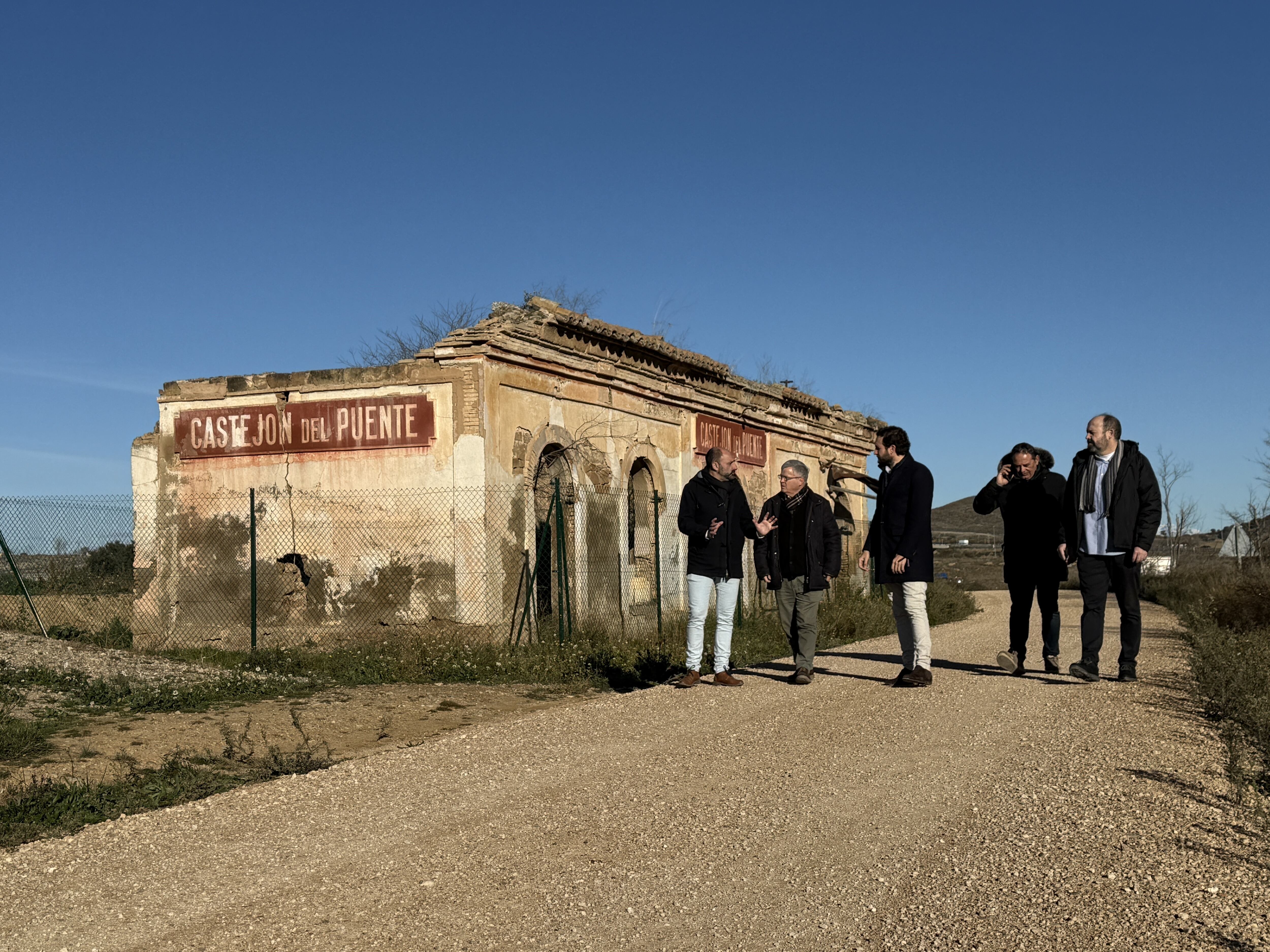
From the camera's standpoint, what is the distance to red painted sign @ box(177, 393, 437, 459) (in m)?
14.1

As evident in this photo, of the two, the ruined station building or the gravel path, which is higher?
the ruined station building

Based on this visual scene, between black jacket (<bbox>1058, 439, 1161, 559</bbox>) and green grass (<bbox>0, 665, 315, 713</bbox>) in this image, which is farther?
green grass (<bbox>0, 665, 315, 713</bbox>)

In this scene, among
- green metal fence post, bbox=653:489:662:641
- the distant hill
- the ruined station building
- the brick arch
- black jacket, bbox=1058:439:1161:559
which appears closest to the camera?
black jacket, bbox=1058:439:1161:559

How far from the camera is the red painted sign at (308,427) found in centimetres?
1414

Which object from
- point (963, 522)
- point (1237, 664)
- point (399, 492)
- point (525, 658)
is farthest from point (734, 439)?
point (963, 522)

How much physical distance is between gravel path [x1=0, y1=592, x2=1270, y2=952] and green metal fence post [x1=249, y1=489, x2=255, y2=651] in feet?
23.8

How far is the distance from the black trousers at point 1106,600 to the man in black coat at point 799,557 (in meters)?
1.95

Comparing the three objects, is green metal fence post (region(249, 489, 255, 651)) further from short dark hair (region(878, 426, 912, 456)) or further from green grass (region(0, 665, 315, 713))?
short dark hair (region(878, 426, 912, 456))

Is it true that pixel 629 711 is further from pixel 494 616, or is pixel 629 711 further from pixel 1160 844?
pixel 494 616

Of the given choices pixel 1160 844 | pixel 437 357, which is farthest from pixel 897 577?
pixel 437 357

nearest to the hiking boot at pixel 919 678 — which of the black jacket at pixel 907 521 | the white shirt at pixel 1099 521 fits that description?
the black jacket at pixel 907 521

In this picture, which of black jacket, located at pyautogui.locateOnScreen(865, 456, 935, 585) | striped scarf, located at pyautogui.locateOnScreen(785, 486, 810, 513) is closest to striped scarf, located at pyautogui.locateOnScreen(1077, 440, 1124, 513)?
black jacket, located at pyautogui.locateOnScreen(865, 456, 935, 585)

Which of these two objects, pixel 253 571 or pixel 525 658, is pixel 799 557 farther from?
pixel 253 571

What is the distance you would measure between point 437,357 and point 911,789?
9898 mm
